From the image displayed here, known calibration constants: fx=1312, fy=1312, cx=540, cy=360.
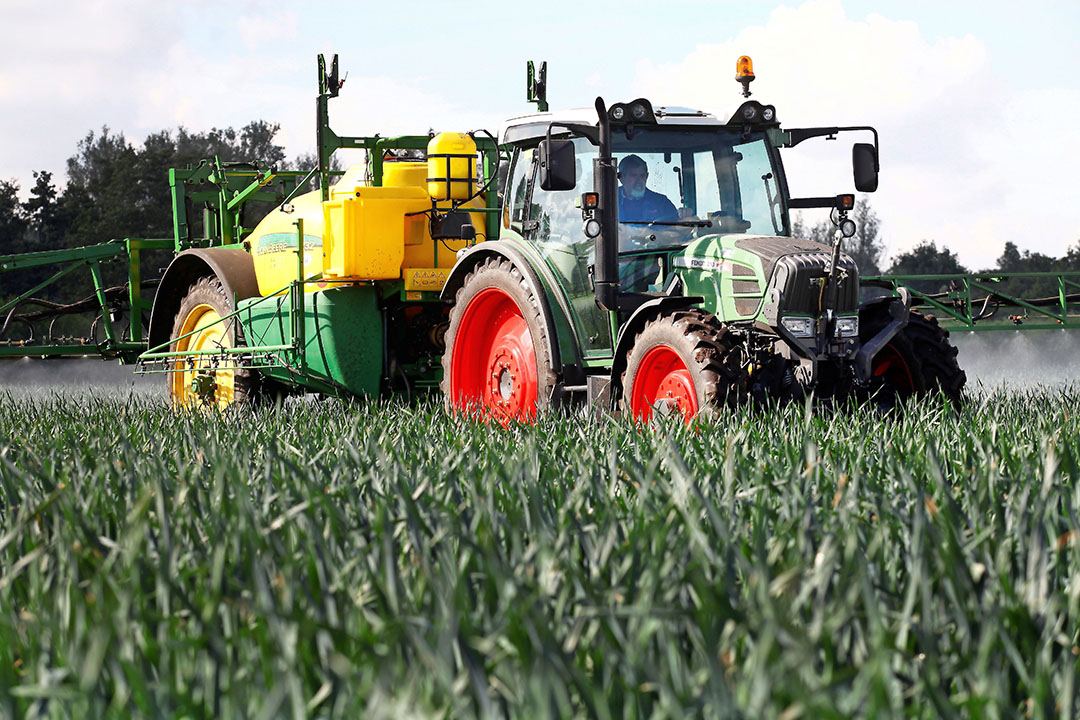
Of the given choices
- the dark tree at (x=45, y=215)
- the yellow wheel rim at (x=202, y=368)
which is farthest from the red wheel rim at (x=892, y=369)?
the dark tree at (x=45, y=215)

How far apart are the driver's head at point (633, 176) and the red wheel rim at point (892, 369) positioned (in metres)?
1.57

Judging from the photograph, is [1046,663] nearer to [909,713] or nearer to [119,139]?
[909,713]

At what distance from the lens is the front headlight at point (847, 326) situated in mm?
6703

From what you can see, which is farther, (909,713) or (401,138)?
(401,138)

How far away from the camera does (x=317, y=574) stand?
2.13 m

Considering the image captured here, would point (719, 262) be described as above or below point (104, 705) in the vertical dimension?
above

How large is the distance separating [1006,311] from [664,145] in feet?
71.2

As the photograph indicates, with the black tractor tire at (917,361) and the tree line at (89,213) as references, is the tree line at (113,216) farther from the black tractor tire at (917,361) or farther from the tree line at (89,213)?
the black tractor tire at (917,361)

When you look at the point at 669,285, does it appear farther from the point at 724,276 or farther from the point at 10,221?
the point at 10,221

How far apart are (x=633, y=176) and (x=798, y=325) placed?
1279 millimetres

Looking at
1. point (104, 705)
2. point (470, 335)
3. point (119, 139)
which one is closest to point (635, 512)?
point (104, 705)

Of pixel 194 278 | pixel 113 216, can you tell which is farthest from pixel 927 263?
pixel 194 278

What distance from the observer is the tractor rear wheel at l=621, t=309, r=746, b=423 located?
6016 millimetres

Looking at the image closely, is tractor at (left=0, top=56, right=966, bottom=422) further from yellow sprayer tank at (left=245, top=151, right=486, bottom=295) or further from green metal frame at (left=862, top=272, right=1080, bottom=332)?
green metal frame at (left=862, top=272, right=1080, bottom=332)
